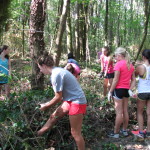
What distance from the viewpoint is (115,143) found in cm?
451

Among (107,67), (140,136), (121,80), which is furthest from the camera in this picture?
(107,67)

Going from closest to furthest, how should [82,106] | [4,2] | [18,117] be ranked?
[82,106] → [18,117] → [4,2]

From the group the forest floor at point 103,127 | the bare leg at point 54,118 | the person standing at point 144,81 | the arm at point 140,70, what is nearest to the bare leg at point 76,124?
the bare leg at point 54,118

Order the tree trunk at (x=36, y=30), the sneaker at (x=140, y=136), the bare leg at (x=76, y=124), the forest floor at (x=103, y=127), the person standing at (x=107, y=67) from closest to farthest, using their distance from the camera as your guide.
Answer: the bare leg at (x=76, y=124) < the forest floor at (x=103, y=127) < the sneaker at (x=140, y=136) < the tree trunk at (x=36, y=30) < the person standing at (x=107, y=67)

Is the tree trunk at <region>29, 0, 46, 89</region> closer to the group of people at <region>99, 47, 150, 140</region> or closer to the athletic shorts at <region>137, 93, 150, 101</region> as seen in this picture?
the group of people at <region>99, 47, 150, 140</region>

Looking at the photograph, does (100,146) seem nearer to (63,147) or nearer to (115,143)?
(115,143)

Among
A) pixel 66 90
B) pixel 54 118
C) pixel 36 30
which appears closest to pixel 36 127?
pixel 54 118

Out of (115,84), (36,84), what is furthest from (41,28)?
(115,84)

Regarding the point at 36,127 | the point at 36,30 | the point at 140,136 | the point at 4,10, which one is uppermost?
the point at 4,10

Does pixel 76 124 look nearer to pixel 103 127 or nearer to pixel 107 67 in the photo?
pixel 103 127

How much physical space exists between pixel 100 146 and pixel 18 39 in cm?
1223

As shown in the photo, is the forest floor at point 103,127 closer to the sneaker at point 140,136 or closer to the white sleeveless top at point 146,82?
the sneaker at point 140,136

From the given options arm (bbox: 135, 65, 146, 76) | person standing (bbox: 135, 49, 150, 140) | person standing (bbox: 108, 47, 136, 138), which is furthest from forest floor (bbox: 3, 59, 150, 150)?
arm (bbox: 135, 65, 146, 76)

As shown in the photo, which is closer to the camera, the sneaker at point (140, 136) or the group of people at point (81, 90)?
the group of people at point (81, 90)
